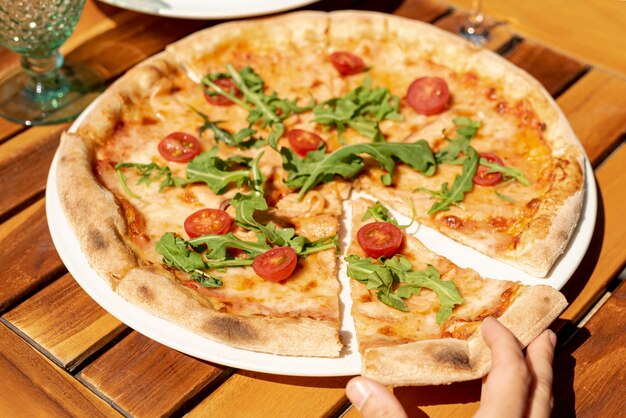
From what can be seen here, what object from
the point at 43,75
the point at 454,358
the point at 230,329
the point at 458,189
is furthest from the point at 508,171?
the point at 43,75

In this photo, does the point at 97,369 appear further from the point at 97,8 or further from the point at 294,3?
the point at 97,8

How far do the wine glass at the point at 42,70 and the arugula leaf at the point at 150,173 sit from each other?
66 cm

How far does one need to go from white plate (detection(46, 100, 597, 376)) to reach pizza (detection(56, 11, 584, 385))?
0.04 metres

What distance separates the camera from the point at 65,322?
3109mm

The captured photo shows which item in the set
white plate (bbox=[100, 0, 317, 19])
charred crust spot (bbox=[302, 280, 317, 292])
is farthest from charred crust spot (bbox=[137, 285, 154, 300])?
white plate (bbox=[100, 0, 317, 19])

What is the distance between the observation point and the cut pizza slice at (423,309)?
2.69m

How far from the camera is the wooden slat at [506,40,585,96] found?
4.38 meters

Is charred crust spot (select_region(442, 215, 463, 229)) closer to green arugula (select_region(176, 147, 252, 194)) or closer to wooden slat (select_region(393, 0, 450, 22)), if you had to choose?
green arugula (select_region(176, 147, 252, 194))

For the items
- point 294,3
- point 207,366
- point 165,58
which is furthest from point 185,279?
point 294,3

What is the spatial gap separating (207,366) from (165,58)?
6.14ft

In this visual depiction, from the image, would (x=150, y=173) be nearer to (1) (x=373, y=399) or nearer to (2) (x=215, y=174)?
(2) (x=215, y=174)

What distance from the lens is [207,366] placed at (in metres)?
2.95

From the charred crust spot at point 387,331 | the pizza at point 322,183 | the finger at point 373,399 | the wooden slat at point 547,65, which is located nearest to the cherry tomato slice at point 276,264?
the pizza at point 322,183

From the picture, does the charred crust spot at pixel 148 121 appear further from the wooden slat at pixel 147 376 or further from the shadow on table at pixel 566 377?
the shadow on table at pixel 566 377
